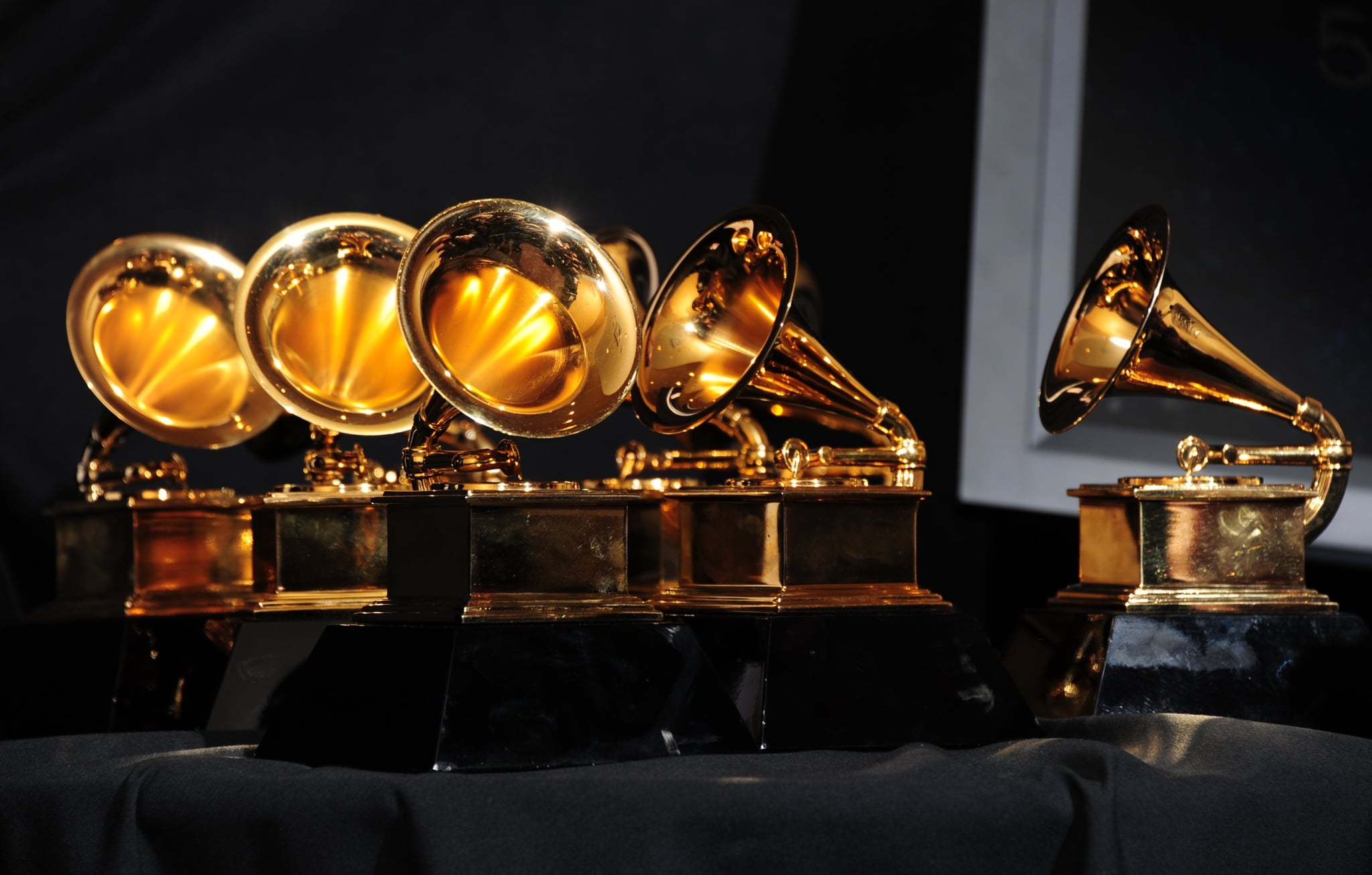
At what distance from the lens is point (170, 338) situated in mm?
2258

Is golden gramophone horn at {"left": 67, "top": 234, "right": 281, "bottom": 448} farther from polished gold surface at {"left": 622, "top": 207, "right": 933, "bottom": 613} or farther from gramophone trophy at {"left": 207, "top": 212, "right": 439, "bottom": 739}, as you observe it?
polished gold surface at {"left": 622, "top": 207, "right": 933, "bottom": 613}

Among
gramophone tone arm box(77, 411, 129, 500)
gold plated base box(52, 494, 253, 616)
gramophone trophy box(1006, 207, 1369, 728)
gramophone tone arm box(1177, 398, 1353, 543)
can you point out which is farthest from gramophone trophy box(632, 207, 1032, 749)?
gramophone tone arm box(77, 411, 129, 500)

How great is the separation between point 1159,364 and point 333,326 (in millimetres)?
1128

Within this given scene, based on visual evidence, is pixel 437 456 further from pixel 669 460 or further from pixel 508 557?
pixel 669 460

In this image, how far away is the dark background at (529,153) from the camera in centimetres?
288

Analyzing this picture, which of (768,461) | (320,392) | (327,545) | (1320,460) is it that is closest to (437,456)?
(320,392)

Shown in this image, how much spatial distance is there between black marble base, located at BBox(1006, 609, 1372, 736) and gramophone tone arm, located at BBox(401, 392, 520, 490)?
2.68ft

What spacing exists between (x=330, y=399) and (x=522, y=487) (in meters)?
0.38

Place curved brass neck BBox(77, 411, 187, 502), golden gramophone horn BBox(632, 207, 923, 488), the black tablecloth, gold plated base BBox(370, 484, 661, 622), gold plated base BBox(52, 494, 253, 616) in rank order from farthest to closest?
curved brass neck BBox(77, 411, 187, 502) → gold plated base BBox(52, 494, 253, 616) → golden gramophone horn BBox(632, 207, 923, 488) → gold plated base BBox(370, 484, 661, 622) → the black tablecloth

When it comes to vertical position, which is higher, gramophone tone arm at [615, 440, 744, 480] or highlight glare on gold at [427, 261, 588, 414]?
highlight glare on gold at [427, 261, 588, 414]

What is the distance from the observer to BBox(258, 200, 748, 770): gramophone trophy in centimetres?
150

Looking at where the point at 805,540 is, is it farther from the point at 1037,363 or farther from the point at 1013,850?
the point at 1037,363

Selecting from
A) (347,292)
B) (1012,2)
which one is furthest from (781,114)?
(347,292)

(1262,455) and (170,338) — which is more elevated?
(170,338)
